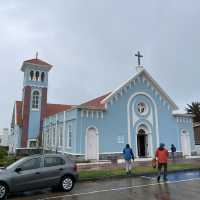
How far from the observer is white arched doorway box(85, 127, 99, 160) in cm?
2456

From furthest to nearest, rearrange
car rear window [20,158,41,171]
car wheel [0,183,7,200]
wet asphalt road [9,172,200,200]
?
1. car rear window [20,158,41,171]
2. wet asphalt road [9,172,200,200]
3. car wheel [0,183,7,200]

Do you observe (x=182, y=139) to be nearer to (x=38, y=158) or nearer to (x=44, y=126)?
(x=44, y=126)

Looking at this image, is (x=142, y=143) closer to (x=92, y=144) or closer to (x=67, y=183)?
(x=92, y=144)

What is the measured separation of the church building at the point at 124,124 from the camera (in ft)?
81.9

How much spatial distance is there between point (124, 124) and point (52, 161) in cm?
1651

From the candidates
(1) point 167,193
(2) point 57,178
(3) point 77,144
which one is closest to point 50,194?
(2) point 57,178

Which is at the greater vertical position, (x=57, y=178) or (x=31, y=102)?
(x=31, y=102)

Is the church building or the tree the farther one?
the tree

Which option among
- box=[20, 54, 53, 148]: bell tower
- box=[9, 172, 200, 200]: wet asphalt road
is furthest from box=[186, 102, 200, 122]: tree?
box=[9, 172, 200, 200]: wet asphalt road

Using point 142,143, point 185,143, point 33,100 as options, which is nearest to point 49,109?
point 33,100

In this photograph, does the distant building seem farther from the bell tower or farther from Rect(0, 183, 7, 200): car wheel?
Rect(0, 183, 7, 200): car wheel

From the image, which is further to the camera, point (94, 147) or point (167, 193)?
point (94, 147)

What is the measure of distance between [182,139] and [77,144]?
13.6 m

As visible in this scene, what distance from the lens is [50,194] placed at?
10.3 meters
